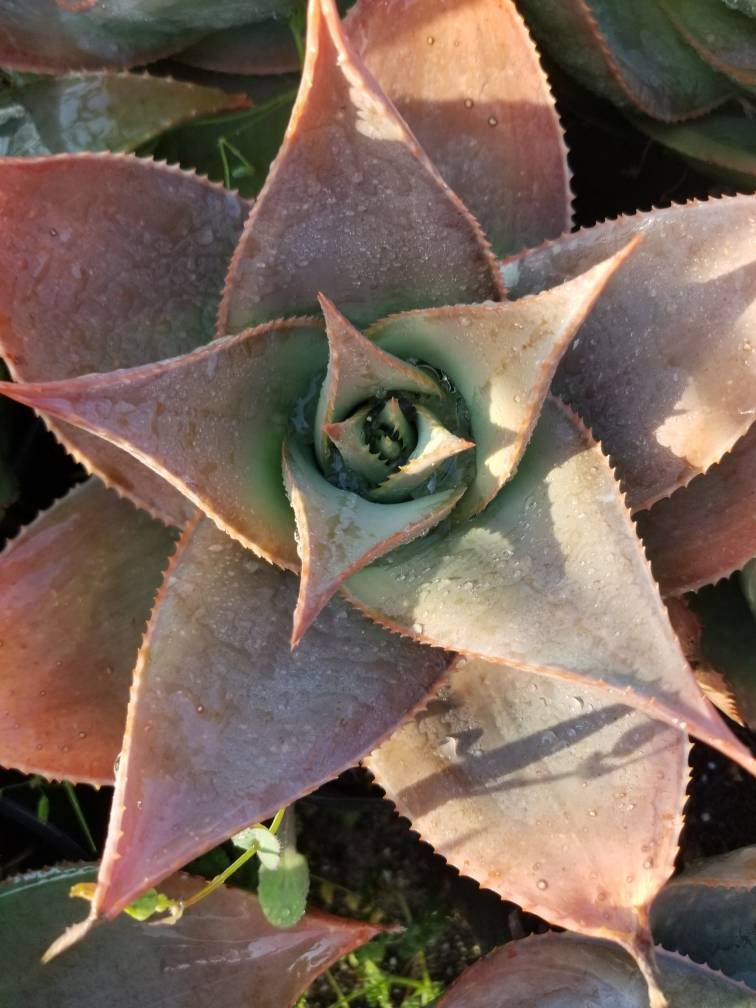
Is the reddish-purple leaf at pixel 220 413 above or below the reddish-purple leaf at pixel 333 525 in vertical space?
above

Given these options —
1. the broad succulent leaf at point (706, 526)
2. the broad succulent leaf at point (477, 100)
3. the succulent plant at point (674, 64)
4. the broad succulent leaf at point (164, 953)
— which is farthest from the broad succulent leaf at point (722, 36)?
the broad succulent leaf at point (164, 953)

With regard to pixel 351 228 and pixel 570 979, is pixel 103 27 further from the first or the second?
pixel 570 979

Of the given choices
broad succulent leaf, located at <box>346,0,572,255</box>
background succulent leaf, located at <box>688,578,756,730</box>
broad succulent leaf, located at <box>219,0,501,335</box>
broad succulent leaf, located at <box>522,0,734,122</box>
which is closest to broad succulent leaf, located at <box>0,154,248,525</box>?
broad succulent leaf, located at <box>219,0,501,335</box>

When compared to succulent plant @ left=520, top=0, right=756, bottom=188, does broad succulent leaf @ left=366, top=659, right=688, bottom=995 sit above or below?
below

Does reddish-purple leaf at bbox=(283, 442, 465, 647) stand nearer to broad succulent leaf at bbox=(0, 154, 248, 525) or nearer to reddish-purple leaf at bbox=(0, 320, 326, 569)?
reddish-purple leaf at bbox=(0, 320, 326, 569)

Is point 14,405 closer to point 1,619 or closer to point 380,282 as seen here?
point 1,619

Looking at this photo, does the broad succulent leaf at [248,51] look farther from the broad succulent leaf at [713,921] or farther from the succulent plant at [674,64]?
the broad succulent leaf at [713,921]

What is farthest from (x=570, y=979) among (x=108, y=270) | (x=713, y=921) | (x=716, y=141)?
(x=716, y=141)

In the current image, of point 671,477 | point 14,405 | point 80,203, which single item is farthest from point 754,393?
point 14,405

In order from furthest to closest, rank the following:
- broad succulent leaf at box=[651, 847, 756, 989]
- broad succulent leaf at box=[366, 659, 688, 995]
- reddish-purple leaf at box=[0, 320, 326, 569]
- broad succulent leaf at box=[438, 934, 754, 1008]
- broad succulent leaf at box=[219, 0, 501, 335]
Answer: broad succulent leaf at box=[651, 847, 756, 989] < broad succulent leaf at box=[438, 934, 754, 1008] < broad succulent leaf at box=[366, 659, 688, 995] < broad succulent leaf at box=[219, 0, 501, 335] < reddish-purple leaf at box=[0, 320, 326, 569]
